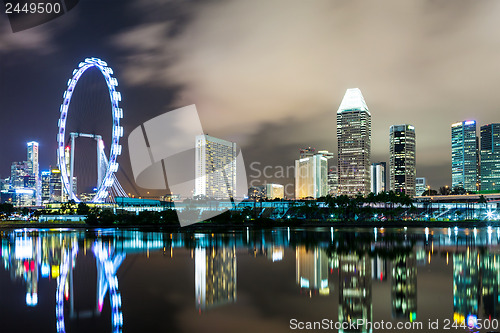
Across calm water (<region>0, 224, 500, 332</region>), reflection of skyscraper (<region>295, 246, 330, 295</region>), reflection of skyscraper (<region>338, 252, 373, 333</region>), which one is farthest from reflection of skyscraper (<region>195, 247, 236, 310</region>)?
reflection of skyscraper (<region>338, 252, 373, 333</region>)

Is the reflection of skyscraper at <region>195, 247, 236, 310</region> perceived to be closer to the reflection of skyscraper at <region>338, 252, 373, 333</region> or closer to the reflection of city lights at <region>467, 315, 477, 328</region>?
the reflection of skyscraper at <region>338, 252, 373, 333</region>

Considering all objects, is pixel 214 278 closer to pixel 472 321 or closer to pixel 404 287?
pixel 404 287

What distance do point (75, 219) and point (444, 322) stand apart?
317 feet

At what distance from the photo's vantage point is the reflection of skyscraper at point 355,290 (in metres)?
15.9

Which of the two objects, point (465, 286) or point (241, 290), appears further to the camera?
point (465, 286)

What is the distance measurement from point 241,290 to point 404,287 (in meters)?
7.62

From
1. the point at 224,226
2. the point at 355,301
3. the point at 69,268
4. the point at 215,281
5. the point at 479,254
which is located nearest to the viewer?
the point at 355,301

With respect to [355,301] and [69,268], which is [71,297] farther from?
[355,301]

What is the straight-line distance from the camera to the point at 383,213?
3829 inches

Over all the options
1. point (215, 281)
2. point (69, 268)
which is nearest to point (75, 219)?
point (69, 268)

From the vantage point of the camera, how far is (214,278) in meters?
23.2

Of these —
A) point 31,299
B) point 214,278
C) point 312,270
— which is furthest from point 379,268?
point 31,299

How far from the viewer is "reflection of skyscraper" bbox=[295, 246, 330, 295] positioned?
68.8 feet

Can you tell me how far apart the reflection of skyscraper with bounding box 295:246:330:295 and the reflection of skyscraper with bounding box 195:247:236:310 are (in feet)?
11.8
